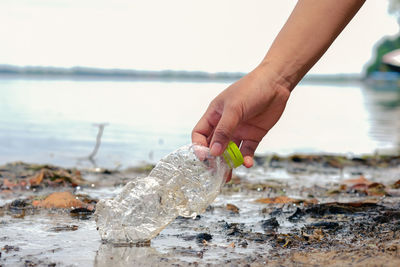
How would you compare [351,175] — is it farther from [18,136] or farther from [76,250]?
[18,136]

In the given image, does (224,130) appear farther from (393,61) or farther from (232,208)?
(393,61)

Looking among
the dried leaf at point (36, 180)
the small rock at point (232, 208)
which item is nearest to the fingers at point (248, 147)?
the small rock at point (232, 208)

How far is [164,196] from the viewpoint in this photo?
9.57 feet

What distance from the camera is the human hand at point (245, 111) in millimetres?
2359

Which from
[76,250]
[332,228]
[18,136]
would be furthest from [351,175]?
[18,136]

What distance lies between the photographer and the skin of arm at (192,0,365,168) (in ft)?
7.81

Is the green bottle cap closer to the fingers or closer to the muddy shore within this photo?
the fingers

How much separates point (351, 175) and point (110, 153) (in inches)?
130

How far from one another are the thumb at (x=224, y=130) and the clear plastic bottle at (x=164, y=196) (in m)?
0.16

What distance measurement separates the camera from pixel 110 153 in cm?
734

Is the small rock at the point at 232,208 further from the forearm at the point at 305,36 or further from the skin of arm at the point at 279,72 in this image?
the forearm at the point at 305,36

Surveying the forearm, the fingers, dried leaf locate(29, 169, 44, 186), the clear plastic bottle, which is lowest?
dried leaf locate(29, 169, 44, 186)

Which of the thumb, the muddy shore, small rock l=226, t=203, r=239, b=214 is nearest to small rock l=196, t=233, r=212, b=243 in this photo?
the muddy shore

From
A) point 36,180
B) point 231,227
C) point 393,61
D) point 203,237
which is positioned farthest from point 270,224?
point 393,61
